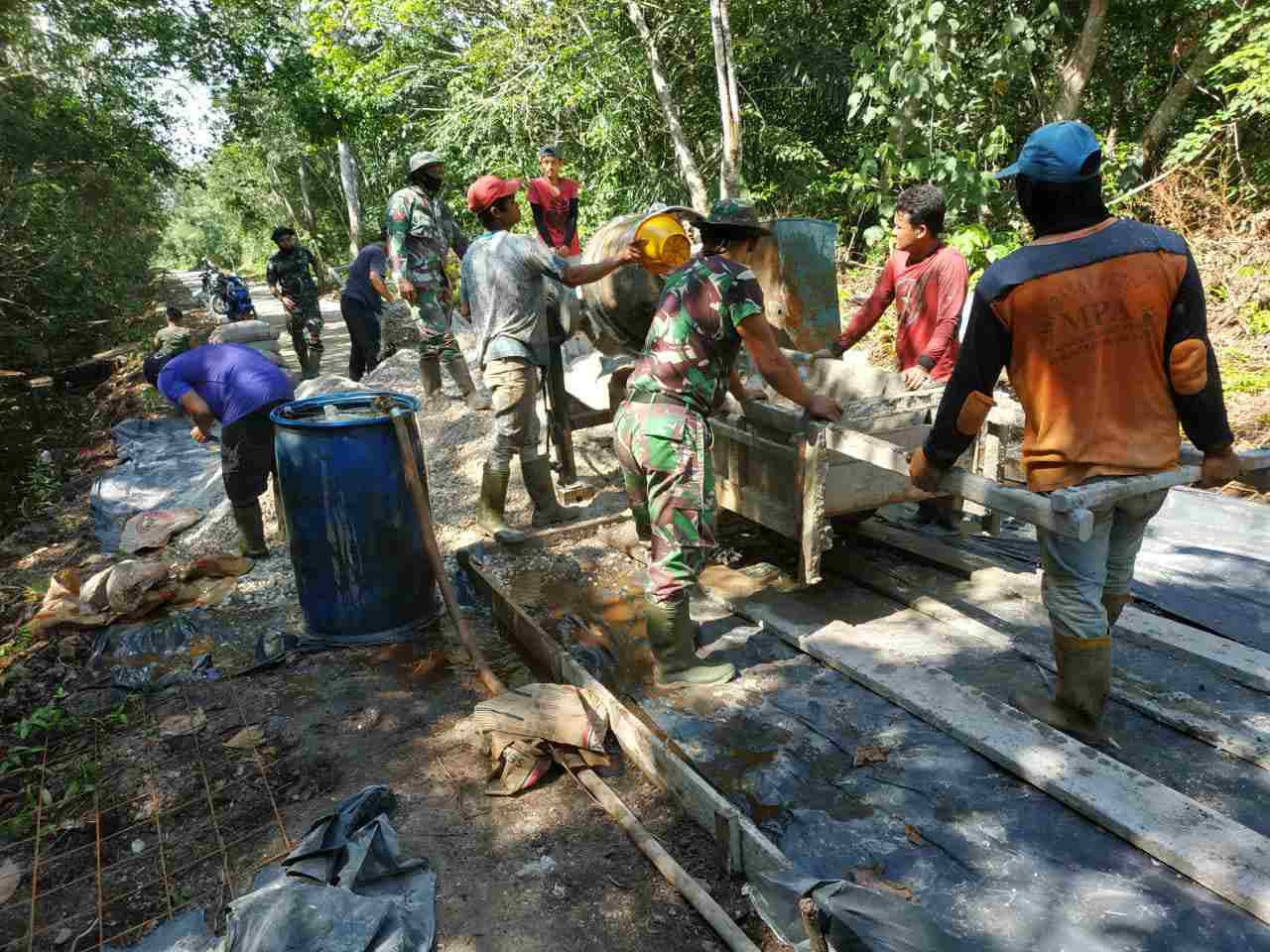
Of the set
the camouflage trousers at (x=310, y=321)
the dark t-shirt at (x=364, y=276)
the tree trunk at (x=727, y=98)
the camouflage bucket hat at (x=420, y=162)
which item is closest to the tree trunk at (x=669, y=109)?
the tree trunk at (x=727, y=98)

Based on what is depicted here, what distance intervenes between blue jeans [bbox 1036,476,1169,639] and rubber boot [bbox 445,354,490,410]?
16.7ft

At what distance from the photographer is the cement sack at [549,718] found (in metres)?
2.93

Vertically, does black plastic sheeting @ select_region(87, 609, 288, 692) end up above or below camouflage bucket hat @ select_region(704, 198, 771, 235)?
below

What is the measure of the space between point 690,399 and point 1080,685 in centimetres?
172

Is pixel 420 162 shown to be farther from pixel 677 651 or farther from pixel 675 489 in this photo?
pixel 677 651

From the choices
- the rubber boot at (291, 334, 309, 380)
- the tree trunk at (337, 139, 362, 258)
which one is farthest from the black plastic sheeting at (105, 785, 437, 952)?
the tree trunk at (337, 139, 362, 258)

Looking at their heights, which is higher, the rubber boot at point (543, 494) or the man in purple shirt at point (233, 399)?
the man in purple shirt at point (233, 399)

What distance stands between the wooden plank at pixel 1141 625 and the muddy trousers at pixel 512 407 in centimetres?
201

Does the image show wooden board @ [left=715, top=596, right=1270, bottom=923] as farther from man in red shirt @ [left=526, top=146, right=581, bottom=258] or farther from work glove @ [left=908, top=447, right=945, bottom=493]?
man in red shirt @ [left=526, top=146, right=581, bottom=258]

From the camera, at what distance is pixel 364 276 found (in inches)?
324

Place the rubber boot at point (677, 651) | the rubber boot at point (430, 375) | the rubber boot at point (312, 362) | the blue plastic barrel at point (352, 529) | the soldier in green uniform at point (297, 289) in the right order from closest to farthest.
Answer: the rubber boot at point (677, 651) < the blue plastic barrel at point (352, 529) < the rubber boot at point (430, 375) < the soldier in green uniform at point (297, 289) < the rubber boot at point (312, 362)

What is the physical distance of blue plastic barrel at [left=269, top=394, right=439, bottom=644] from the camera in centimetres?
382

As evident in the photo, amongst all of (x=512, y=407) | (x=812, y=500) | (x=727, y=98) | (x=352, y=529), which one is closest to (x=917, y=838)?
(x=812, y=500)

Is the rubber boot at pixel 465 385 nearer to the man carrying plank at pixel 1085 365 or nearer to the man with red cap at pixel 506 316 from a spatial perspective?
the man with red cap at pixel 506 316
